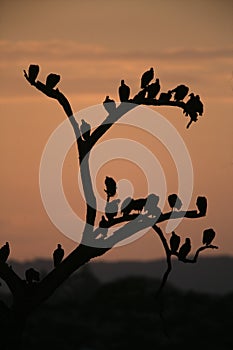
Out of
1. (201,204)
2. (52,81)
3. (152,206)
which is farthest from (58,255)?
(52,81)

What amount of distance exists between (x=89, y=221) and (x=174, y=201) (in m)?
0.86

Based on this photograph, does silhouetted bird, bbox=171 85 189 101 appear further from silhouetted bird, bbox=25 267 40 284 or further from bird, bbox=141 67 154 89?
silhouetted bird, bbox=25 267 40 284

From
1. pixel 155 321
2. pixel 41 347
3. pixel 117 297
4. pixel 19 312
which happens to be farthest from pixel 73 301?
pixel 19 312

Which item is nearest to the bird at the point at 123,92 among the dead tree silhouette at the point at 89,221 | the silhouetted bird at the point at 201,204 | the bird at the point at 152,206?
the dead tree silhouette at the point at 89,221

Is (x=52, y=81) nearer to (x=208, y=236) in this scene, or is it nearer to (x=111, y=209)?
(x=111, y=209)

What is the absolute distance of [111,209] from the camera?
41.3 ft

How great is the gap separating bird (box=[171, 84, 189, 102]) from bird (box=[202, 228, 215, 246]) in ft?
4.31

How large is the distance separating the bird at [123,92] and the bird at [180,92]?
0.47m

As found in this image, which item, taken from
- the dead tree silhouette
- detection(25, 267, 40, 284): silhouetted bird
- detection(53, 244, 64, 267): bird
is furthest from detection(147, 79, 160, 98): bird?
detection(25, 267, 40, 284): silhouetted bird

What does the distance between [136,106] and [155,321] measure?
14169 millimetres

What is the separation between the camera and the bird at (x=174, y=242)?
1274 centimetres

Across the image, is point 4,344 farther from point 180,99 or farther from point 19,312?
point 180,99

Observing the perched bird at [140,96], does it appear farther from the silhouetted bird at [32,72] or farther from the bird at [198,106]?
the silhouetted bird at [32,72]

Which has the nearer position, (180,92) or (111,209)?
(111,209)
